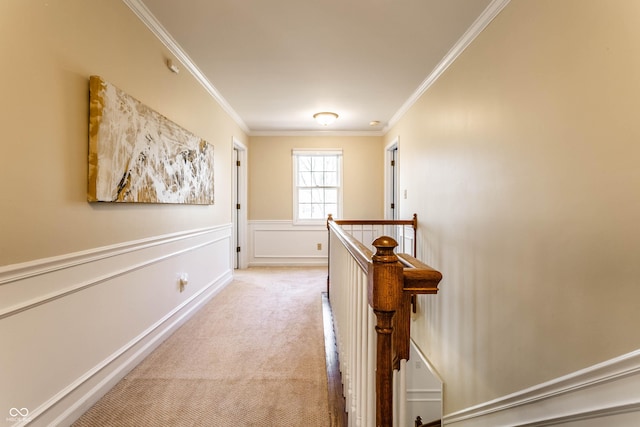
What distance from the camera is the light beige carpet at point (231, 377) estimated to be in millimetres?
1523

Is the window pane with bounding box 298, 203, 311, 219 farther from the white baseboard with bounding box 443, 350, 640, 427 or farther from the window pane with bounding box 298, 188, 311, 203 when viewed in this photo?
the white baseboard with bounding box 443, 350, 640, 427

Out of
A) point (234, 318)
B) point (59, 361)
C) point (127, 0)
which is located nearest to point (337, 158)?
point (234, 318)

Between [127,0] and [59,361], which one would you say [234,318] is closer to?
[59,361]

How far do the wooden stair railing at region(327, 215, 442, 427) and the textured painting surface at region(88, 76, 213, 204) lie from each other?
1579 millimetres

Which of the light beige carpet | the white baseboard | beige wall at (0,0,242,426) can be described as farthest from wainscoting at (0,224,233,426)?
the white baseboard

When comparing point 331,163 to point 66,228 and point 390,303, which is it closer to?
point 66,228

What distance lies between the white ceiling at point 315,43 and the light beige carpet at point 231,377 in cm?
234

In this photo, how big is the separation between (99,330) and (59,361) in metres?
0.25

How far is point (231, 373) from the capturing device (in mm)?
1897

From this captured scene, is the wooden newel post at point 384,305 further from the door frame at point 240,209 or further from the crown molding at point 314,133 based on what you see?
the crown molding at point 314,133

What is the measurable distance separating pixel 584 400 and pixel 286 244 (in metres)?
4.48

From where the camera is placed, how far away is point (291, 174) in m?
5.30

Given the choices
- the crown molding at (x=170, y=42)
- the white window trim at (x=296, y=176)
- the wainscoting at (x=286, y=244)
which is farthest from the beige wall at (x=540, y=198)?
the wainscoting at (x=286, y=244)

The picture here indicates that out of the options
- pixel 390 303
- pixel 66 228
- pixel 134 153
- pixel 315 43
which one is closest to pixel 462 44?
pixel 315 43
